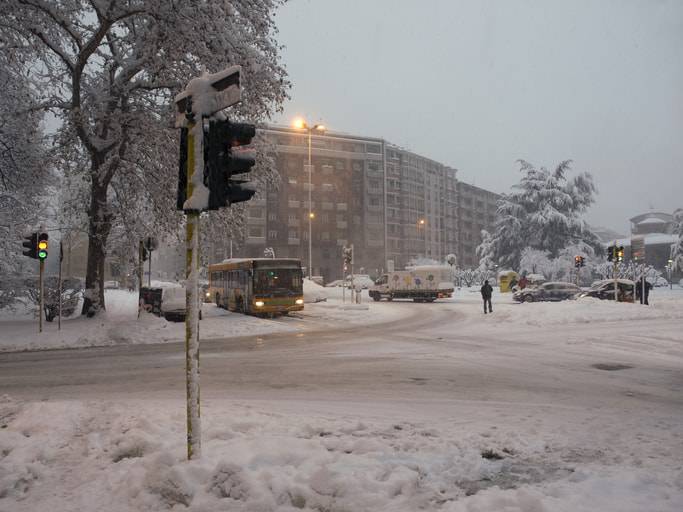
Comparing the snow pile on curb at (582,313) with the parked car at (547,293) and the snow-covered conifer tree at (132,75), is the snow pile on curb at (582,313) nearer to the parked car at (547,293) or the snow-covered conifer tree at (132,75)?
the parked car at (547,293)

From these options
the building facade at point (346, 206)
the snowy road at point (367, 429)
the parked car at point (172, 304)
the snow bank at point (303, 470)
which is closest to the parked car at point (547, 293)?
the parked car at point (172, 304)

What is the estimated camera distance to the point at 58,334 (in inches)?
623

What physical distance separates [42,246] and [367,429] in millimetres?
14081

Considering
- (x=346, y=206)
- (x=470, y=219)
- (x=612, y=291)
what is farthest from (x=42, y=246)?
(x=470, y=219)

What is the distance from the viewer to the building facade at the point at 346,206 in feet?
263

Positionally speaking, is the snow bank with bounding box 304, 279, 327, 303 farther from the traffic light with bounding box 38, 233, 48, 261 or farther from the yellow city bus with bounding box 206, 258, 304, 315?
the traffic light with bounding box 38, 233, 48, 261

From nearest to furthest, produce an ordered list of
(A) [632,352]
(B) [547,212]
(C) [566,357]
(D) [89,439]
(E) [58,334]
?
1. (D) [89,439]
2. (C) [566,357]
3. (A) [632,352]
4. (E) [58,334]
5. (B) [547,212]

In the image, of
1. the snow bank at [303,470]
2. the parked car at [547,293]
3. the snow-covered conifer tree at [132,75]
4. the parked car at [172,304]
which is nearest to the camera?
the snow bank at [303,470]

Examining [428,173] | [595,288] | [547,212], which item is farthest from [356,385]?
[428,173]

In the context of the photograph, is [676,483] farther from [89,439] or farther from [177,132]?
[177,132]

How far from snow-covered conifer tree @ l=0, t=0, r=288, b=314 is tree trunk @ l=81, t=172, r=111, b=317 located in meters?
0.04

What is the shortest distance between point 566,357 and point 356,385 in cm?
566

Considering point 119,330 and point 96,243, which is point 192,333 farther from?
point 96,243

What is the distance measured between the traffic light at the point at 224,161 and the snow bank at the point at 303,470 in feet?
7.54
